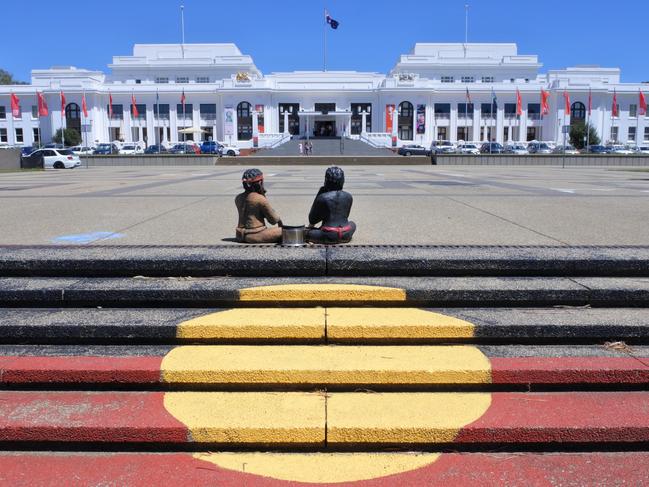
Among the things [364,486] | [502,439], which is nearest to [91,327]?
[364,486]

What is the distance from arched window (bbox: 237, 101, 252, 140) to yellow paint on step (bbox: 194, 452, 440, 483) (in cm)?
9140

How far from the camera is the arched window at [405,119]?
91.3 metres

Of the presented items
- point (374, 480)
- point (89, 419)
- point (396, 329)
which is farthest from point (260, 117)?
point (374, 480)

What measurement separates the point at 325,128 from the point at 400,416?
93.9 meters

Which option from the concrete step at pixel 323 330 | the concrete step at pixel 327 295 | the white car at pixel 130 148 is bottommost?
the concrete step at pixel 323 330

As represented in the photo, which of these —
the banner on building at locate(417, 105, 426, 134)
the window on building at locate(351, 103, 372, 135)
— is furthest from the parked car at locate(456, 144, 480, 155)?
the window on building at locate(351, 103, 372, 135)

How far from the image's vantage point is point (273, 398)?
3795mm

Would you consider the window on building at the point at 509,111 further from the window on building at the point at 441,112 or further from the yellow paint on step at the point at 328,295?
the yellow paint on step at the point at 328,295

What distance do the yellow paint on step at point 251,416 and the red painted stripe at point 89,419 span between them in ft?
0.37

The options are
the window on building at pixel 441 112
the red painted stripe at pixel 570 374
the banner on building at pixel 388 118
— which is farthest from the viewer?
→ the window on building at pixel 441 112

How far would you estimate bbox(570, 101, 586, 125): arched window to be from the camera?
9019cm

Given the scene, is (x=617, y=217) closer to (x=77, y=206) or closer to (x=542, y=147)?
(x=77, y=206)

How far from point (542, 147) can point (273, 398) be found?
241ft

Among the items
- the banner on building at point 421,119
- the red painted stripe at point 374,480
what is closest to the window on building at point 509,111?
the banner on building at point 421,119
